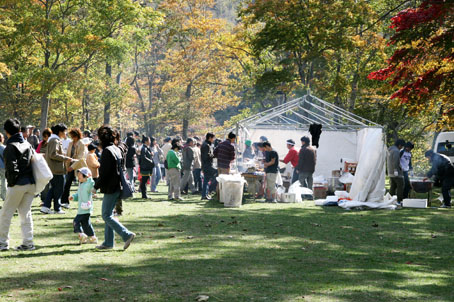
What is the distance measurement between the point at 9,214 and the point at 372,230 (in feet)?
23.0

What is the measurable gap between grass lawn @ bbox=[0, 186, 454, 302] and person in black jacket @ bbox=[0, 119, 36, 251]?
32cm

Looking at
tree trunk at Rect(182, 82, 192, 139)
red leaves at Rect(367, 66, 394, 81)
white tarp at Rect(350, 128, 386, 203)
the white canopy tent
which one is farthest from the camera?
tree trunk at Rect(182, 82, 192, 139)

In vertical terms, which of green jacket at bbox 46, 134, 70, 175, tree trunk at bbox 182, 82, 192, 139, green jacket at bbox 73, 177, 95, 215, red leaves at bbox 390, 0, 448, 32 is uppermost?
tree trunk at bbox 182, 82, 192, 139

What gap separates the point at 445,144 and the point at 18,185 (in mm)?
19301

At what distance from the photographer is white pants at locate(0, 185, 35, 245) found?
890 centimetres

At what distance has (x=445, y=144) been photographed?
2450 centimetres

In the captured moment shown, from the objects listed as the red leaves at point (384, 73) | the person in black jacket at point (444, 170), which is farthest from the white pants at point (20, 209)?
the person in black jacket at point (444, 170)

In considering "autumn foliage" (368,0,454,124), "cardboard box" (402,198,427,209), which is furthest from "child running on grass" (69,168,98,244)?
"cardboard box" (402,198,427,209)

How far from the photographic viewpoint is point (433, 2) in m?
13.5

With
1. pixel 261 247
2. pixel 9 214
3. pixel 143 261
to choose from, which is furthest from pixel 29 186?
pixel 261 247

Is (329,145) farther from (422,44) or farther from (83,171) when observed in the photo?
(83,171)

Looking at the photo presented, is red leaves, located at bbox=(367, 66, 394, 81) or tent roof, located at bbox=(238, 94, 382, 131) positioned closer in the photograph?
red leaves, located at bbox=(367, 66, 394, 81)

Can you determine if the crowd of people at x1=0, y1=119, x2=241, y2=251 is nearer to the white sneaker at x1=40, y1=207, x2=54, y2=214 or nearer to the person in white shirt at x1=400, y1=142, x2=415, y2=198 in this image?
the white sneaker at x1=40, y1=207, x2=54, y2=214

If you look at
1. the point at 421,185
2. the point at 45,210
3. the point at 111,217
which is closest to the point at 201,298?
the point at 111,217
